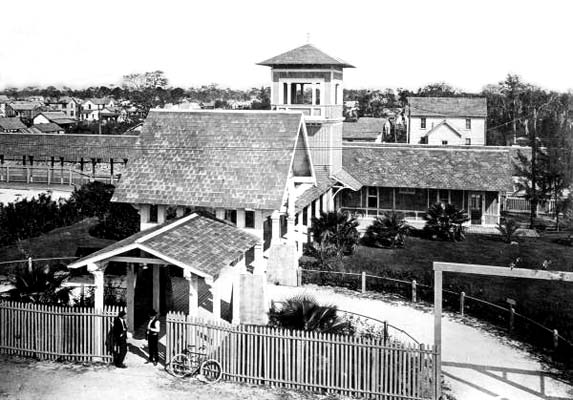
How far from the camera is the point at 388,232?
120 feet

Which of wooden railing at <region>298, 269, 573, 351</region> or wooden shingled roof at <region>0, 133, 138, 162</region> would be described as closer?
wooden railing at <region>298, 269, 573, 351</region>

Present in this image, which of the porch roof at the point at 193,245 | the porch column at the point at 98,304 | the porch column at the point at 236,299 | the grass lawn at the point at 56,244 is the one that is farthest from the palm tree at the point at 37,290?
the grass lawn at the point at 56,244

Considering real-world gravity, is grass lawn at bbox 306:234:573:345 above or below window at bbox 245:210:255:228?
below

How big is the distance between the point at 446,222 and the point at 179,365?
932 inches

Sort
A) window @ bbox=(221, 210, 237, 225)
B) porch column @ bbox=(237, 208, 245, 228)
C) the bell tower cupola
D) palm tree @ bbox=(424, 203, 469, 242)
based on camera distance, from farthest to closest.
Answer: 1. palm tree @ bbox=(424, 203, 469, 242)
2. the bell tower cupola
3. window @ bbox=(221, 210, 237, 225)
4. porch column @ bbox=(237, 208, 245, 228)

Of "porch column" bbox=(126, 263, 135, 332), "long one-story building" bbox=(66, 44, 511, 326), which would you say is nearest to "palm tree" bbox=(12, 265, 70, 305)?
"porch column" bbox=(126, 263, 135, 332)

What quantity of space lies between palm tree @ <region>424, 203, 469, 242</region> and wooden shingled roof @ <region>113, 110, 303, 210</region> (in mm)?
15116

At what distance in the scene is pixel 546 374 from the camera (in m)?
18.8

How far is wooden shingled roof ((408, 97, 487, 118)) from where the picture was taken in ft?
240

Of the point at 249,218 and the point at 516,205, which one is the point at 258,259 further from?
the point at 516,205

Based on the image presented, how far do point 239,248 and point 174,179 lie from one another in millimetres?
4737

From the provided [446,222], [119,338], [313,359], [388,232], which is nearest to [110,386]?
[119,338]

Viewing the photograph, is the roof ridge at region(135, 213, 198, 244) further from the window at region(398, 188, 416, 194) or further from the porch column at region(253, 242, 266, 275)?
the window at region(398, 188, 416, 194)

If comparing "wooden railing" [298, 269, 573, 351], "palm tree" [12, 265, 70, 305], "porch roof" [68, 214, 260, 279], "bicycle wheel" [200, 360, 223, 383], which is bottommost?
"bicycle wheel" [200, 360, 223, 383]
